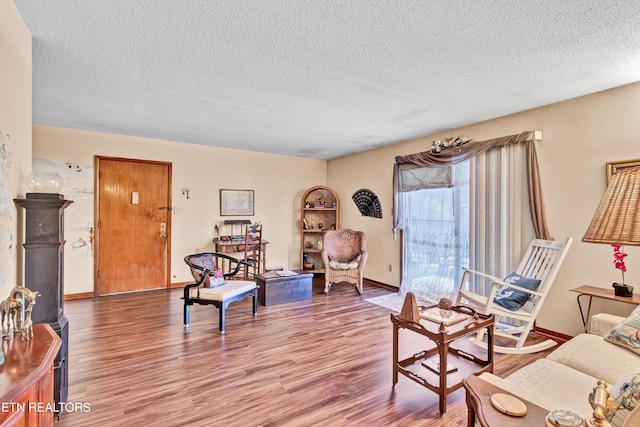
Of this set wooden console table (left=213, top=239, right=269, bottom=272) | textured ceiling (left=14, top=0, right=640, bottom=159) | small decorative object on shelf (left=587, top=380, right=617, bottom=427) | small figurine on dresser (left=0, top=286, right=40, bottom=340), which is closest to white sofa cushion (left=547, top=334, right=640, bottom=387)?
small decorative object on shelf (left=587, top=380, right=617, bottom=427)

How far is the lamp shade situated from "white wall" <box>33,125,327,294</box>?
520 cm

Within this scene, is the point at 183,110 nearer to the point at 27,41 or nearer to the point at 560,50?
the point at 27,41

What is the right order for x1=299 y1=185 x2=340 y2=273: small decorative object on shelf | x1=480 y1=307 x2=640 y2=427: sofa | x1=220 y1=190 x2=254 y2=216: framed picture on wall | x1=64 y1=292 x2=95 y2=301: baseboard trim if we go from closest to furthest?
1. x1=480 y1=307 x2=640 y2=427: sofa
2. x1=64 y1=292 x2=95 y2=301: baseboard trim
3. x1=220 y1=190 x2=254 y2=216: framed picture on wall
4. x1=299 y1=185 x2=340 y2=273: small decorative object on shelf

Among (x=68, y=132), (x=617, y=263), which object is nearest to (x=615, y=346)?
(x=617, y=263)

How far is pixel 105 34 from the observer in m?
1.95

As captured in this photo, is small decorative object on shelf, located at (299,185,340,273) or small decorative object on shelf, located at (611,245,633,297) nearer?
small decorative object on shelf, located at (611,245,633,297)

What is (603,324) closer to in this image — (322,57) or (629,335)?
(629,335)

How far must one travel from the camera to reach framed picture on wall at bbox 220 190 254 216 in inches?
216

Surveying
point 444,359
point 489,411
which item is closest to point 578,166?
point 444,359

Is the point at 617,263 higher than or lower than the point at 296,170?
lower

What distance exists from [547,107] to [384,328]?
2887 millimetres

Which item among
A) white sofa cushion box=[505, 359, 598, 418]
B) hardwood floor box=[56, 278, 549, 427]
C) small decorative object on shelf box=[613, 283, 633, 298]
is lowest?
hardwood floor box=[56, 278, 549, 427]

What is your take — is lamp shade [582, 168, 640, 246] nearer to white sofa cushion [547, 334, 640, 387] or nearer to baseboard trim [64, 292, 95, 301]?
white sofa cushion [547, 334, 640, 387]

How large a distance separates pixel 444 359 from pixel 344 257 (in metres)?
3.37
